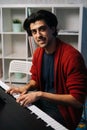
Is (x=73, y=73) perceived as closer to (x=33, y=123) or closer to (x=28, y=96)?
(x=28, y=96)

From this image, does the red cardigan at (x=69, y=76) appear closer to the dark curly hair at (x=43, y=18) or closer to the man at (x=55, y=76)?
the man at (x=55, y=76)

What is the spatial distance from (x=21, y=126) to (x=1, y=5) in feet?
7.66

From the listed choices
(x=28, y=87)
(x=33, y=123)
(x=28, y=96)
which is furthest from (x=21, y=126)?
(x=28, y=87)

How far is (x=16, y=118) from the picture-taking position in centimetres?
119

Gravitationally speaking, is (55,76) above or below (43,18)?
below

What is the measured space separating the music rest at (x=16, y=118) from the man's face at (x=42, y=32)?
46 cm

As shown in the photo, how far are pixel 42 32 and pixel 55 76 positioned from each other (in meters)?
0.32

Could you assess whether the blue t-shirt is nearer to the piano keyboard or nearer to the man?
the man

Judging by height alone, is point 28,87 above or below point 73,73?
below

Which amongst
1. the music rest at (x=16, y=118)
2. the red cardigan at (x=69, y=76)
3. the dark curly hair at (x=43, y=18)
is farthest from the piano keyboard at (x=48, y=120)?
the dark curly hair at (x=43, y=18)

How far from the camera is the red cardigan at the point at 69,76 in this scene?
143cm

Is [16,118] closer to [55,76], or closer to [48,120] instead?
[48,120]

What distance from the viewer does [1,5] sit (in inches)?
123

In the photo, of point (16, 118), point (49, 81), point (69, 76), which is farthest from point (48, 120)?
point (49, 81)
